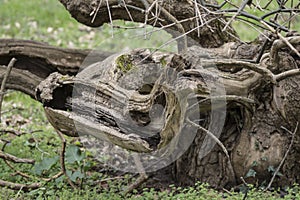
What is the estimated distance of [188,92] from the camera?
13.7ft

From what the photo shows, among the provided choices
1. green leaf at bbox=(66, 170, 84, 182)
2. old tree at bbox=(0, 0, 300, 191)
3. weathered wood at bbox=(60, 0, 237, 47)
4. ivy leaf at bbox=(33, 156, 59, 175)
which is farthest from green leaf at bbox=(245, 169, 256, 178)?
ivy leaf at bbox=(33, 156, 59, 175)

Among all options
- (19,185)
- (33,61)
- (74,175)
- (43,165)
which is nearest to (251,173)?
(74,175)

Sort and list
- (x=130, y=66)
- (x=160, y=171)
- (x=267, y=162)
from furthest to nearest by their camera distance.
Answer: (x=160, y=171)
(x=267, y=162)
(x=130, y=66)

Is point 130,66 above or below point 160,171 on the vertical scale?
above

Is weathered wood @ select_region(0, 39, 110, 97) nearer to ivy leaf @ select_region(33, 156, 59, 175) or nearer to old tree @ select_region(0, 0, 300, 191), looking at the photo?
old tree @ select_region(0, 0, 300, 191)

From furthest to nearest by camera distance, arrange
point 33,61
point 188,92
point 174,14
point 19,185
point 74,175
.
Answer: point 33,61 → point 174,14 → point 74,175 → point 19,185 → point 188,92

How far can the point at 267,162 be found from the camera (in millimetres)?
4730

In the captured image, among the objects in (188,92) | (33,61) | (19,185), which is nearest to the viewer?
(188,92)

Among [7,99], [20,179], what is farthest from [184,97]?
[7,99]

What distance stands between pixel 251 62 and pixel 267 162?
2.75ft

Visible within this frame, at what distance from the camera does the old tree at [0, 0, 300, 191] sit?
4.03 m

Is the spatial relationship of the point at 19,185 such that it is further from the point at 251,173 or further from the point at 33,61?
the point at 251,173

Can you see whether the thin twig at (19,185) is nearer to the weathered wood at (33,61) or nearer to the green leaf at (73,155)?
the green leaf at (73,155)

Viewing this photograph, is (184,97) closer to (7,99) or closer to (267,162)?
(267,162)
